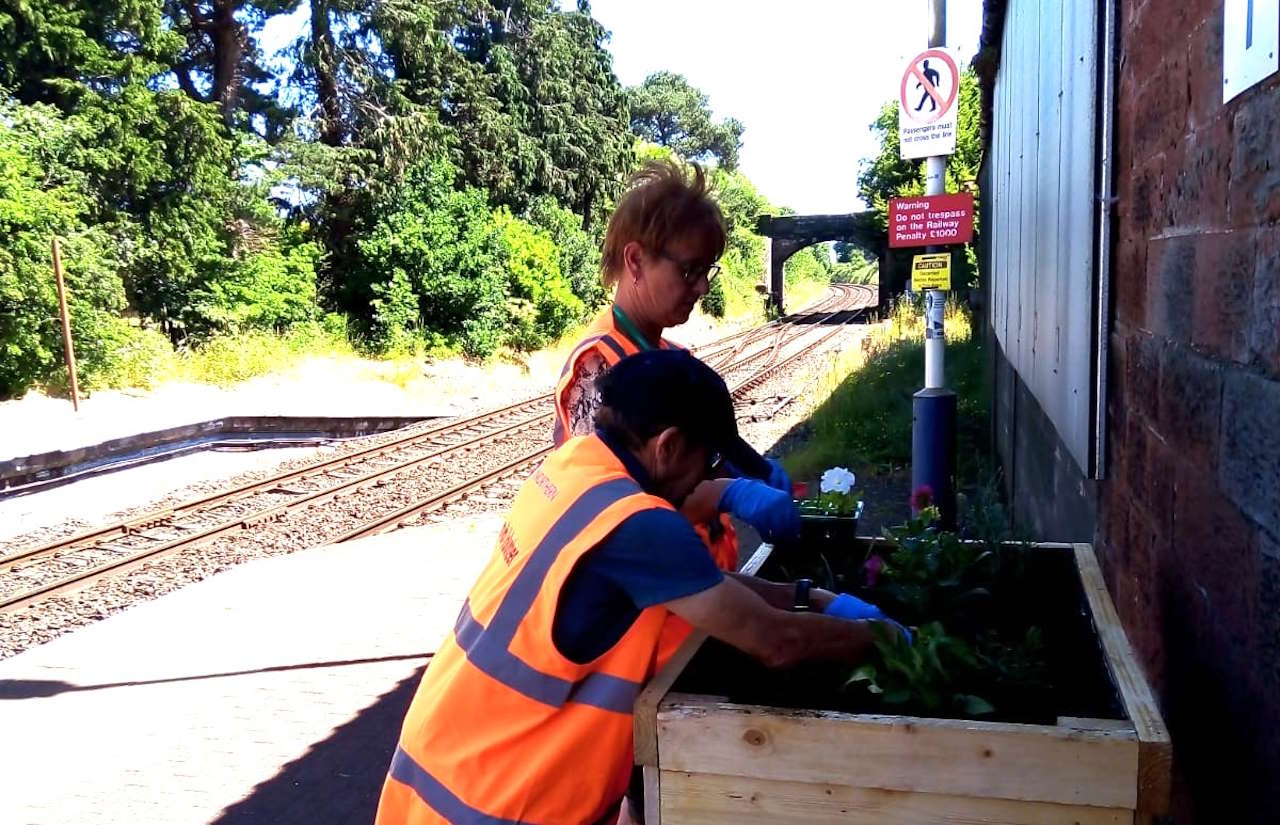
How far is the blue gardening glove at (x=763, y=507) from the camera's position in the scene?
2115 millimetres

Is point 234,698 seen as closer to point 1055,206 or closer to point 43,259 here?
point 1055,206

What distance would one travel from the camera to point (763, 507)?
2.13 m

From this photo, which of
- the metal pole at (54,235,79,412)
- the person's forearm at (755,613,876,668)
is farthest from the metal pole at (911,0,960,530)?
the metal pole at (54,235,79,412)

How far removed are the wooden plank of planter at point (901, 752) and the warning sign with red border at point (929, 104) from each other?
6.44 meters

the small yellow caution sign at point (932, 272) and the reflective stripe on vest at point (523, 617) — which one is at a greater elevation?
the small yellow caution sign at point (932, 272)

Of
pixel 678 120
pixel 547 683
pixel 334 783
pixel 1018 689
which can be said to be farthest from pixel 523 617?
pixel 678 120

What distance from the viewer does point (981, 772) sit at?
4.67 feet

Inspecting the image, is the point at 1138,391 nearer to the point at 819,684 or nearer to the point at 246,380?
the point at 819,684

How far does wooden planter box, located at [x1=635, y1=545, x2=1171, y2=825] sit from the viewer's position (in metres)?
1.37

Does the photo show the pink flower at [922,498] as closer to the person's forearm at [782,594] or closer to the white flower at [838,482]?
the white flower at [838,482]

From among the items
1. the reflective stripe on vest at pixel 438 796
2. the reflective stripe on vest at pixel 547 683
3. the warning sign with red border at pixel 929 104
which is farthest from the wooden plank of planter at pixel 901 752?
the warning sign with red border at pixel 929 104

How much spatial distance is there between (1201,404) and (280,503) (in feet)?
36.2

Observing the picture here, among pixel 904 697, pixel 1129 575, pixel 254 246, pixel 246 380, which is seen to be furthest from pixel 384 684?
pixel 254 246

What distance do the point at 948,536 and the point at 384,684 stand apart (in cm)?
468
